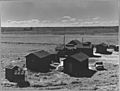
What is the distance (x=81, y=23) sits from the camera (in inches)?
89.4

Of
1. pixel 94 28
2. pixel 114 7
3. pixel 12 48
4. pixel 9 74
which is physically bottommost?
pixel 9 74

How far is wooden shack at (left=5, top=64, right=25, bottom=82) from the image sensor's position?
2.32 m

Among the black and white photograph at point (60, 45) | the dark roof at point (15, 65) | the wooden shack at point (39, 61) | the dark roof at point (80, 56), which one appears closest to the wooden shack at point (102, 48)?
the black and white photograph at point (60, 45)

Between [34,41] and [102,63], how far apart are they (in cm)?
69

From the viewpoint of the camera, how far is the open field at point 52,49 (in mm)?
2250

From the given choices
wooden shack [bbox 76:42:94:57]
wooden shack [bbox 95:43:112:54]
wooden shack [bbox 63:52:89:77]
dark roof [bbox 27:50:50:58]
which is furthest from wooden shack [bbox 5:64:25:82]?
wooden shack [bbox 95:43:112:54]

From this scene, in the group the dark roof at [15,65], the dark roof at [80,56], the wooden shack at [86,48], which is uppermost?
the wooden shack at [86,48]

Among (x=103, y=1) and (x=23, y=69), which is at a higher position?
(x=103, y=1)

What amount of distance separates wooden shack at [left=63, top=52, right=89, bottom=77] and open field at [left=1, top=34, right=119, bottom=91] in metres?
0.05

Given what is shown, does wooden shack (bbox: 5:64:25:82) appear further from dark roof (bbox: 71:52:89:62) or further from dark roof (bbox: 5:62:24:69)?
dark roof (bbox: 71:52:89:62)

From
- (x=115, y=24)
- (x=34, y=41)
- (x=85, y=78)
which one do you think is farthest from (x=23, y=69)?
(x=115, y=24)

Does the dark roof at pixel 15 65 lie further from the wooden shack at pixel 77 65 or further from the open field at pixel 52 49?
the wooden shack at pixel 77 65

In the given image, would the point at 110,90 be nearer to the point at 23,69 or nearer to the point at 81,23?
the point at 81,23

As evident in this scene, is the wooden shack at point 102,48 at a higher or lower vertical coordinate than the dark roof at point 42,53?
higher
